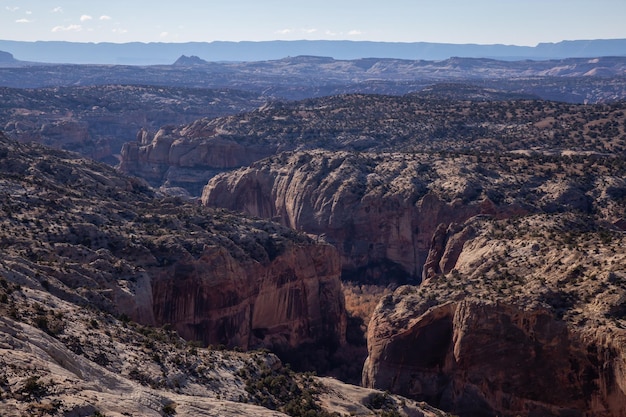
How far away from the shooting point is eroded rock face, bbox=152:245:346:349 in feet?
151

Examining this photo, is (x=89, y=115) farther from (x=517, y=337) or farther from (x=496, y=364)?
(x=517, y=337)

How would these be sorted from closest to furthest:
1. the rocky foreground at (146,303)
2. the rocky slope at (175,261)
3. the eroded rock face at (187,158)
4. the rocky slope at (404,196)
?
the rocky foreground at (146,303) → the rocky slope at (175,261) → the rocky slope at (404,196) → the eroded rock face at (187,158)

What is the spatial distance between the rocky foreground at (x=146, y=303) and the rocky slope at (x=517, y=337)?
3612 mm

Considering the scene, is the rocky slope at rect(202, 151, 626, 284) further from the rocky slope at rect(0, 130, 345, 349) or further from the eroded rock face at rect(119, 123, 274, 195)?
the eroded rock face at rect(119, 123, 274, 195)

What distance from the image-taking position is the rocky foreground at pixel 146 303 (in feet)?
79.5

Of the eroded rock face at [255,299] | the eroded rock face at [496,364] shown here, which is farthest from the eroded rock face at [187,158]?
the eroded rock face at [496,364]

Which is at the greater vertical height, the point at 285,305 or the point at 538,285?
the point at 538,285

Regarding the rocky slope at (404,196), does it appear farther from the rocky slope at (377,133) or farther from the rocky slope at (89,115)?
the rocky slope at (89,115)

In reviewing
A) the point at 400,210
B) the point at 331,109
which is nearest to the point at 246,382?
the point at 400,210

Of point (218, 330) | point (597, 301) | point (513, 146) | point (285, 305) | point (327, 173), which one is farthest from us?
point (513, 146)

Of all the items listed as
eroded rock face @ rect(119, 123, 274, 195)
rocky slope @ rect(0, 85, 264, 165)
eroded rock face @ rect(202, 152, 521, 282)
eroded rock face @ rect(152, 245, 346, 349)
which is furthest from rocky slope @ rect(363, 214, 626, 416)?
rocky slope @ rect(0, 85, 264, 165)

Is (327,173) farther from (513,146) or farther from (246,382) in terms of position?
(246,382)

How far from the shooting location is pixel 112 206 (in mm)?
52531

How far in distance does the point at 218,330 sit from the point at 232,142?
66.5m
